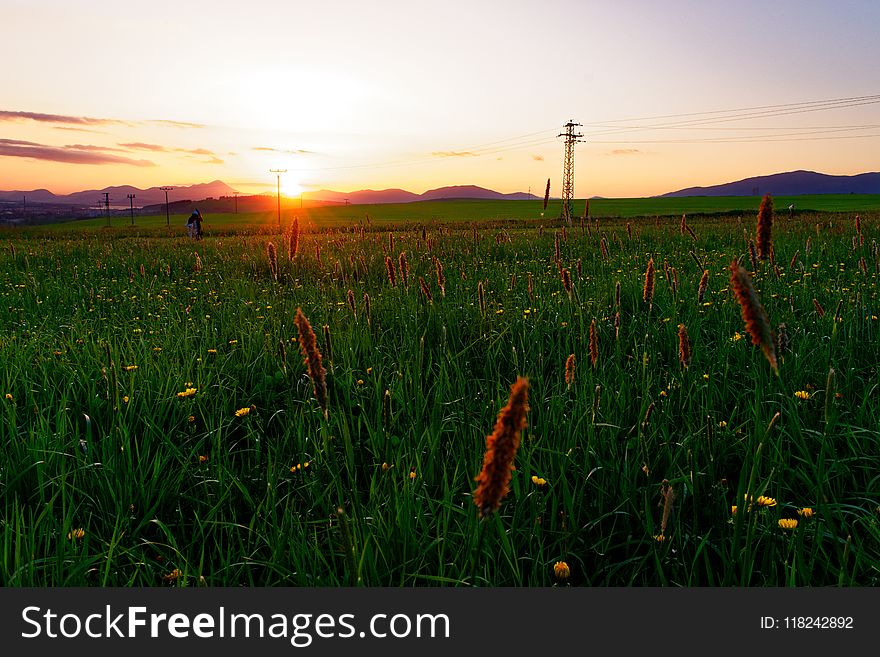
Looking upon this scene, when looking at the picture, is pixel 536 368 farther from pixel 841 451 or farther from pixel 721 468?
pixel 841 451

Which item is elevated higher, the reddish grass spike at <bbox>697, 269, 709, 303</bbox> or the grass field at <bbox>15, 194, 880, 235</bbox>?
the grass field at <bbox>15, 194, 880, 235</bbox>

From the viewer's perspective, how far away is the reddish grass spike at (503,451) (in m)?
1.00

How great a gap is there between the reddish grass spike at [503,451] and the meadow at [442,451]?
0.15ft

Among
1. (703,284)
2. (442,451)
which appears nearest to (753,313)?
(442,451)

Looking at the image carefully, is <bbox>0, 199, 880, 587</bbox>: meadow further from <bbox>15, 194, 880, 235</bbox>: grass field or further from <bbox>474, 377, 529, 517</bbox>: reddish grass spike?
<bbox>15, 194, 880, 235</bbox>: grass field

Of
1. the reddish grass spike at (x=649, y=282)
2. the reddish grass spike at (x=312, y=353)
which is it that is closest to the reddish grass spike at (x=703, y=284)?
the reddish grass spike at (x=649, y=282)

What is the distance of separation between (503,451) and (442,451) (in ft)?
5.89

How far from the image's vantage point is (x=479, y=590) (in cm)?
164

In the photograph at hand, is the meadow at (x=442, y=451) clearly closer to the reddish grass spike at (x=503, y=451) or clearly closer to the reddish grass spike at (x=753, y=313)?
the reddish grass spike at (x=503, y=451)

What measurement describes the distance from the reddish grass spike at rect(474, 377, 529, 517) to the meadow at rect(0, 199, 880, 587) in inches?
1.8

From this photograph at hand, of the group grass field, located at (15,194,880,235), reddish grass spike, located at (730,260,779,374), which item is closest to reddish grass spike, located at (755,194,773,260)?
reddish grass spike, located at (730,260,779,374)

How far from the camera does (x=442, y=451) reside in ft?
9.09

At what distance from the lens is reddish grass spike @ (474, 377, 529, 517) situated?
1.00m

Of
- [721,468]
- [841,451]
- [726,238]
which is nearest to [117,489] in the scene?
[721,468]
